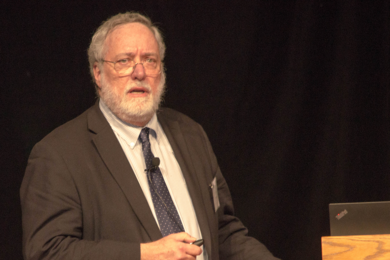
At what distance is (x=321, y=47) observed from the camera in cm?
290

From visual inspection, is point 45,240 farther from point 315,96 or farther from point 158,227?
point 315,96

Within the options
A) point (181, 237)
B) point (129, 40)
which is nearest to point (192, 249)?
point (181, 237)

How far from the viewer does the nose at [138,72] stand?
2.12 m

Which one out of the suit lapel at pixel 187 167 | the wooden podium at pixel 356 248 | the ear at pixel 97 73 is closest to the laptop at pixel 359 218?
the wooden podium at pixel 356 248

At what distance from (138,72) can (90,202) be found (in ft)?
2.18

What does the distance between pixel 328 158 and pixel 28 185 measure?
1.92 m

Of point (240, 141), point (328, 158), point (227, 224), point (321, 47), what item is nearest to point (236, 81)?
point (240, 141)

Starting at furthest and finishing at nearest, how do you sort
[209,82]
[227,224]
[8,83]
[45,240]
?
[209,82]
[8,83]
[227,224]
[45,240]

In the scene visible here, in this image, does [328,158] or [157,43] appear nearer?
[157,43]

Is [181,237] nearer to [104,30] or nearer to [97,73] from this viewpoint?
[97,73]

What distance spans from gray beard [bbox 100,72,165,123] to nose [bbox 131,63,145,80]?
0.10 feet

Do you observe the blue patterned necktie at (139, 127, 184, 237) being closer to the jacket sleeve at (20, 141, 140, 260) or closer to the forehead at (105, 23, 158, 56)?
the jacket sleeve at (20, 141, 140, 260)

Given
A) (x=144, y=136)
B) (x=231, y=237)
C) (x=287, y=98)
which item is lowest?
(x=231, y=237)

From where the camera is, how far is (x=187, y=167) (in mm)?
2180
